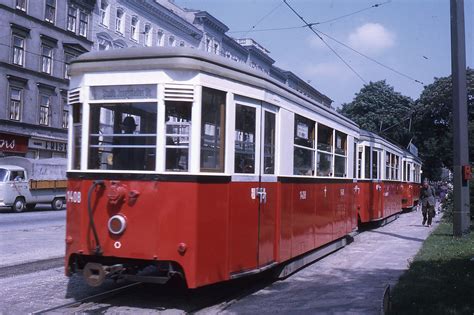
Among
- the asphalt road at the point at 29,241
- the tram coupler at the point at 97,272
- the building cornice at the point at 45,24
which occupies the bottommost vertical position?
the asphalt road at the point at 29,241

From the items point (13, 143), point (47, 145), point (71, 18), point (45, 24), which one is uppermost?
point (71, 18)

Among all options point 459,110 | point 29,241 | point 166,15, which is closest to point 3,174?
point 29,241

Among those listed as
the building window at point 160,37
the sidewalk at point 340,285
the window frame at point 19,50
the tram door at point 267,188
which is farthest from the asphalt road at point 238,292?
the building window at point 160,37

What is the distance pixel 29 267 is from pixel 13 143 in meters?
26.0

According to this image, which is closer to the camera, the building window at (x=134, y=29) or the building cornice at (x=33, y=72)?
the building cornice at (x=33, y=72)

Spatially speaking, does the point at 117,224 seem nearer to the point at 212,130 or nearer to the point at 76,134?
the point at 76,134

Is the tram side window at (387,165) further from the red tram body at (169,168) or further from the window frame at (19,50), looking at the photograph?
the window frame at (19,50)

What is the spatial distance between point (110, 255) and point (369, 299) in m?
3.60

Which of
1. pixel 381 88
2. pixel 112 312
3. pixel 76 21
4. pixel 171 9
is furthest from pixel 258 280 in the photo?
pixel 381 88

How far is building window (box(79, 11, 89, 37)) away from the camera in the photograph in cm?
3969

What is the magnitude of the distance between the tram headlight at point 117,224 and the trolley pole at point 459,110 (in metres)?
10.9

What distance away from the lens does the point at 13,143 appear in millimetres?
33969

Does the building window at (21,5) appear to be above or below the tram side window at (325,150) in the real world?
above

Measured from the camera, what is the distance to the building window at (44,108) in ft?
121
